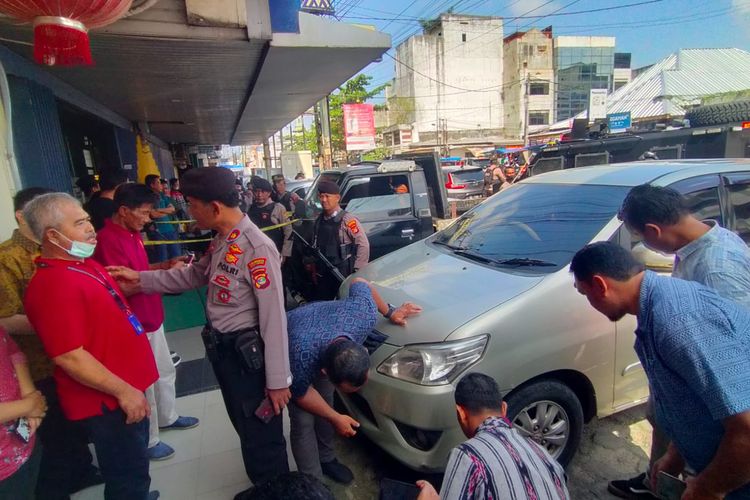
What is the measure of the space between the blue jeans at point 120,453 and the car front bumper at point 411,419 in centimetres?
109

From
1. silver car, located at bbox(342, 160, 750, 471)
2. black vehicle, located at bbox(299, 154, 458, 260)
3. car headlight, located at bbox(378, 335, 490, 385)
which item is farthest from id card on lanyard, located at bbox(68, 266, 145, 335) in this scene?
black vehicle, located at bbox(299, 154, 458, 260)

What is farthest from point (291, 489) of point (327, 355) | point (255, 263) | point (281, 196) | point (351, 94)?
point (351, 94)

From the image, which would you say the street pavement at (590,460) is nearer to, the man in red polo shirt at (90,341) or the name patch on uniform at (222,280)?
the man in red polo shirt at (90,341)

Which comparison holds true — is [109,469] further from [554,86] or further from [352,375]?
[554,86]

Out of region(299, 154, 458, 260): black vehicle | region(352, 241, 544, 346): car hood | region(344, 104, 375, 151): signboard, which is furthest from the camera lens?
region(344, 104, 375, 151): signboard

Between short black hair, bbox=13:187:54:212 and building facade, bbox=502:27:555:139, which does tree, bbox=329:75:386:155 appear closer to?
building facade, bbox=502:27:555:139

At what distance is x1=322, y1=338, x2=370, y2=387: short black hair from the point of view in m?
1.72

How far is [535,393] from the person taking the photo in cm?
218

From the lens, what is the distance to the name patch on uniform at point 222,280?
6.06 ft

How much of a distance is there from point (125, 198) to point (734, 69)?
27.7 metres

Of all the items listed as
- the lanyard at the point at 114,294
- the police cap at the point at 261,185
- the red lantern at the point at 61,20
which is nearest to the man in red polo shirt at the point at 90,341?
the lanyard at the point at 114,294

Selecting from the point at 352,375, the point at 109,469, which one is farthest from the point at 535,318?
the point at 109,469

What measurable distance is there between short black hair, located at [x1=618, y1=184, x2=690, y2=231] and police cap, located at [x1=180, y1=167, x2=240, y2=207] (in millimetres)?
1815

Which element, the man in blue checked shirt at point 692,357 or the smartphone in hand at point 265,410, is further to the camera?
the smartphone in hand at point 265,410
